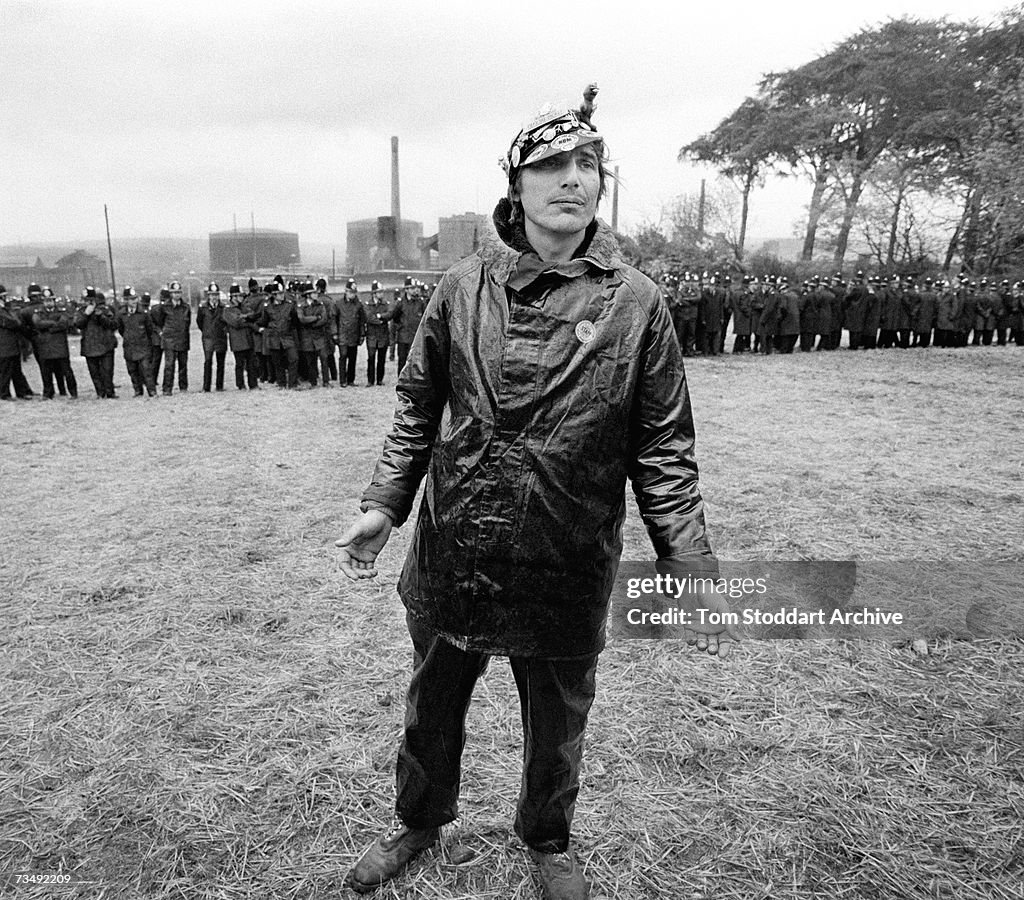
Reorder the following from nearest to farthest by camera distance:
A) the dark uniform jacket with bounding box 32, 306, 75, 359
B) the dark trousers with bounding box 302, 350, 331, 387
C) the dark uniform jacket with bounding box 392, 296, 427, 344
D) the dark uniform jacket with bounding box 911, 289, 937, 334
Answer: the dark uniform jacket with bounding box 32, 306, 75, 359 < the dark trousers with bounding box 302, 350, 331, 387 < the dark uniform jacket with bounding box 392, 296, 427, 344 < the dark uniform jacket with bounding box 911, 289, 937, 334

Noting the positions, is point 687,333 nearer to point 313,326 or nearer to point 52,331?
point 313,326

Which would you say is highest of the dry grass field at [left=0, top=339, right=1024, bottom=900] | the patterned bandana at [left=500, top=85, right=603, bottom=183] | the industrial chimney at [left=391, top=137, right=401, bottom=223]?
the industrial chimney at [left=391, top=137, right=401, bottom=223]

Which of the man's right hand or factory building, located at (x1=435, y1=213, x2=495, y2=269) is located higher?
factory building, located at (x1=435, y1=213, x2=495, y2=269)

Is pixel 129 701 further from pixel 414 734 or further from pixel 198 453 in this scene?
pixel 198 453

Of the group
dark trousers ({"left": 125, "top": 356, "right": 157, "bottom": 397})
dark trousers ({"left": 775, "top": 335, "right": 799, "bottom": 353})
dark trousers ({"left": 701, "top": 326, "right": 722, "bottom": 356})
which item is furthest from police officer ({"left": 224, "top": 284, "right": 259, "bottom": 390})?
dark trousers ({"left": 775, "top": 335, "right": 799, "bottom": 353})

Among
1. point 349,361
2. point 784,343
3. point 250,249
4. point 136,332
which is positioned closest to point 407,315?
point 349,361

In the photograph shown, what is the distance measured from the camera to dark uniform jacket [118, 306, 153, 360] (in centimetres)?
1052

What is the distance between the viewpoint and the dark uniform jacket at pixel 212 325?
11.2 meters

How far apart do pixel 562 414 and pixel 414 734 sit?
952 millimetres

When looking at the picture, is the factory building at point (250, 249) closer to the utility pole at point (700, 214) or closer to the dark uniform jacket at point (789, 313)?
the utility pole at point (700, 214)

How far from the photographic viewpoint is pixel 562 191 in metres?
1.68

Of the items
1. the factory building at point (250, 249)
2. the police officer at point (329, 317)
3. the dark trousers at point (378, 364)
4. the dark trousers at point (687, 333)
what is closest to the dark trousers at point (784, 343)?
the dark trousers at point (687, 333)

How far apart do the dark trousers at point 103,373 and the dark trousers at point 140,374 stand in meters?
0.26

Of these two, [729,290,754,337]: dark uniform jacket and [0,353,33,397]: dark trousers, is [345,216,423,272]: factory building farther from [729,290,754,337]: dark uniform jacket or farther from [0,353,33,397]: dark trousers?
[0,353,33,397]: dark trousers
